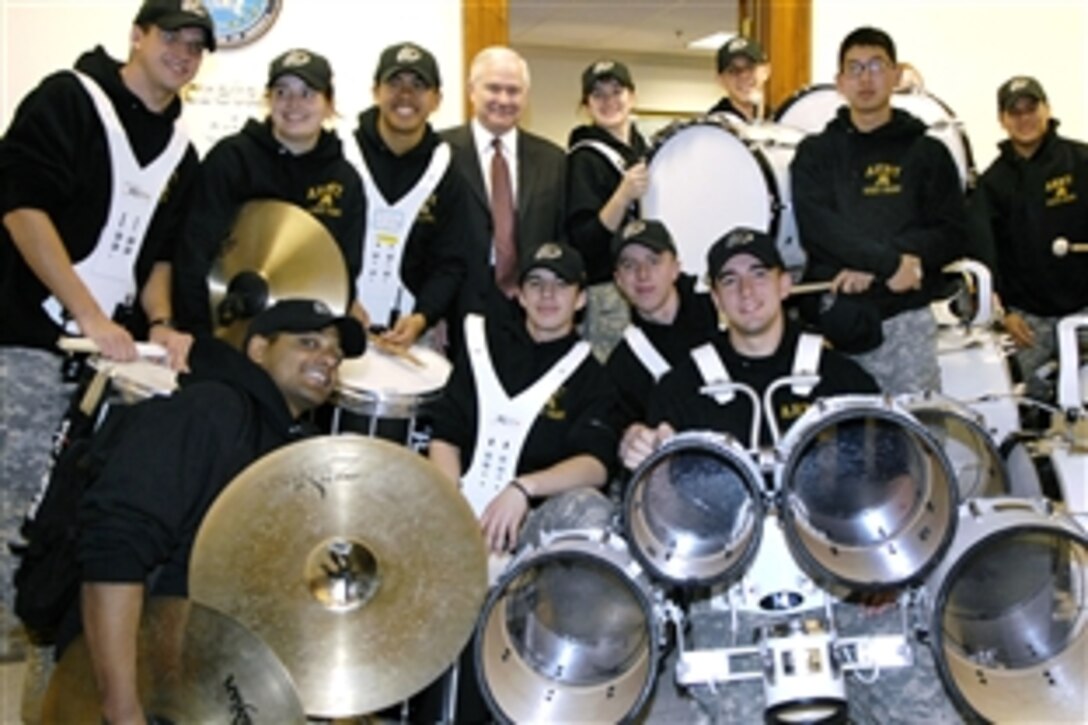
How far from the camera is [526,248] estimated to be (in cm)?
398

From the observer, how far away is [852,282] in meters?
3.54

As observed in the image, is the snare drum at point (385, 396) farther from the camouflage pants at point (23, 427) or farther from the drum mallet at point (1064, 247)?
the drum mallet at point (1064, 247)

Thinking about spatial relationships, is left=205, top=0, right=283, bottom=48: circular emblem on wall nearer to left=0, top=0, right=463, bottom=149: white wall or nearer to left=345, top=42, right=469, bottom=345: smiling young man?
left=0, top=0, right=463, bottom=149: white wall

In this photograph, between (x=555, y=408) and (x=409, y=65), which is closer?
(x=555, y=408)

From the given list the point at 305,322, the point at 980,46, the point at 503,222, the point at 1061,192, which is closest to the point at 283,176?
the point at 503,222

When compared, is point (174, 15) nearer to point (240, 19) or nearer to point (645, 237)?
point (645, 237)

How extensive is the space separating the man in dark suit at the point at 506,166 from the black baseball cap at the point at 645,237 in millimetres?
483

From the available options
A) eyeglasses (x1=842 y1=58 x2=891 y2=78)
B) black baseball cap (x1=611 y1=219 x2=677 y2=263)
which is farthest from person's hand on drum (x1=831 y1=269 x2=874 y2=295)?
eyeglasses (x1=842 y1=58 x2=891 y2=78)

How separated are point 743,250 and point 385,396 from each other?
93 centimetres

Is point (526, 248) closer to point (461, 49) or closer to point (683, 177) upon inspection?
point (683, 177)

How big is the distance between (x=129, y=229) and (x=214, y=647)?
134 centimetres

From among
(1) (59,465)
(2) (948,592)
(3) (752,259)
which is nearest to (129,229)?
(1) (59,465)

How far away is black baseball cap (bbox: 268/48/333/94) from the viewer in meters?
3.46

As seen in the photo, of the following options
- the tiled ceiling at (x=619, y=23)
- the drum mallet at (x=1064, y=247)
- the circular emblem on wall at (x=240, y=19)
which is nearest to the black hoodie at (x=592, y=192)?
the circular emblem on wall at (x=240, y=19)
